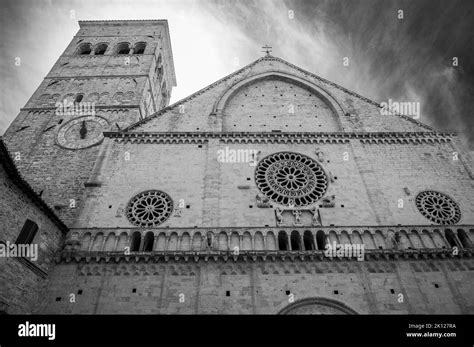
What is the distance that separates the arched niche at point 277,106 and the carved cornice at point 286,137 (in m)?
1.14

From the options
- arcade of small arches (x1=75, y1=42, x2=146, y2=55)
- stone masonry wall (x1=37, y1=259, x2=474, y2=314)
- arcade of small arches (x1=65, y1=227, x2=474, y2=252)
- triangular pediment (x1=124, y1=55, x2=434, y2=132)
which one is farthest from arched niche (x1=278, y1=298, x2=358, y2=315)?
arcade of small arches (x1=75, y1=42, x2=146, y2=55)

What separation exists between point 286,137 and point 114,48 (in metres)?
16.4

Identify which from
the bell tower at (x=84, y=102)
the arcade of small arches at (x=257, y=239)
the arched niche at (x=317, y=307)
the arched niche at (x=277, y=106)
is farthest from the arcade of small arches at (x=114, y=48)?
the arched niche at (x=317, y=307)

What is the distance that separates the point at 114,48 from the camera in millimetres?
24812

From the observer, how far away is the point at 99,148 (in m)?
17.0

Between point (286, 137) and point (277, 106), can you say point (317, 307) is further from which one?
point (277, 106)

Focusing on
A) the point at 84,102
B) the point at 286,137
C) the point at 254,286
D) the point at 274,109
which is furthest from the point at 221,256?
the point at 84,102

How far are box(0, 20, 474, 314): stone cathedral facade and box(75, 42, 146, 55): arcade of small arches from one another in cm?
398

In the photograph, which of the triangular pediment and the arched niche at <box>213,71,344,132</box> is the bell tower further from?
the arched niche at <box>213,71,344,132</box>

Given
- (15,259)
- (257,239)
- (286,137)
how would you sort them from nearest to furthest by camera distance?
1. (15,259)
2. (257,239)
3. (286,137)

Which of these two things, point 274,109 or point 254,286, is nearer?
point 254,286

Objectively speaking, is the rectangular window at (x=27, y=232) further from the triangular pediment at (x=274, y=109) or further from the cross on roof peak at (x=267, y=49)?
the cross on roof peak at (x=267, y=49)

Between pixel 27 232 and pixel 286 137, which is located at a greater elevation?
pixel 286 137

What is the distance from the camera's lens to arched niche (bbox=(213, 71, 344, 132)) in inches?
720
